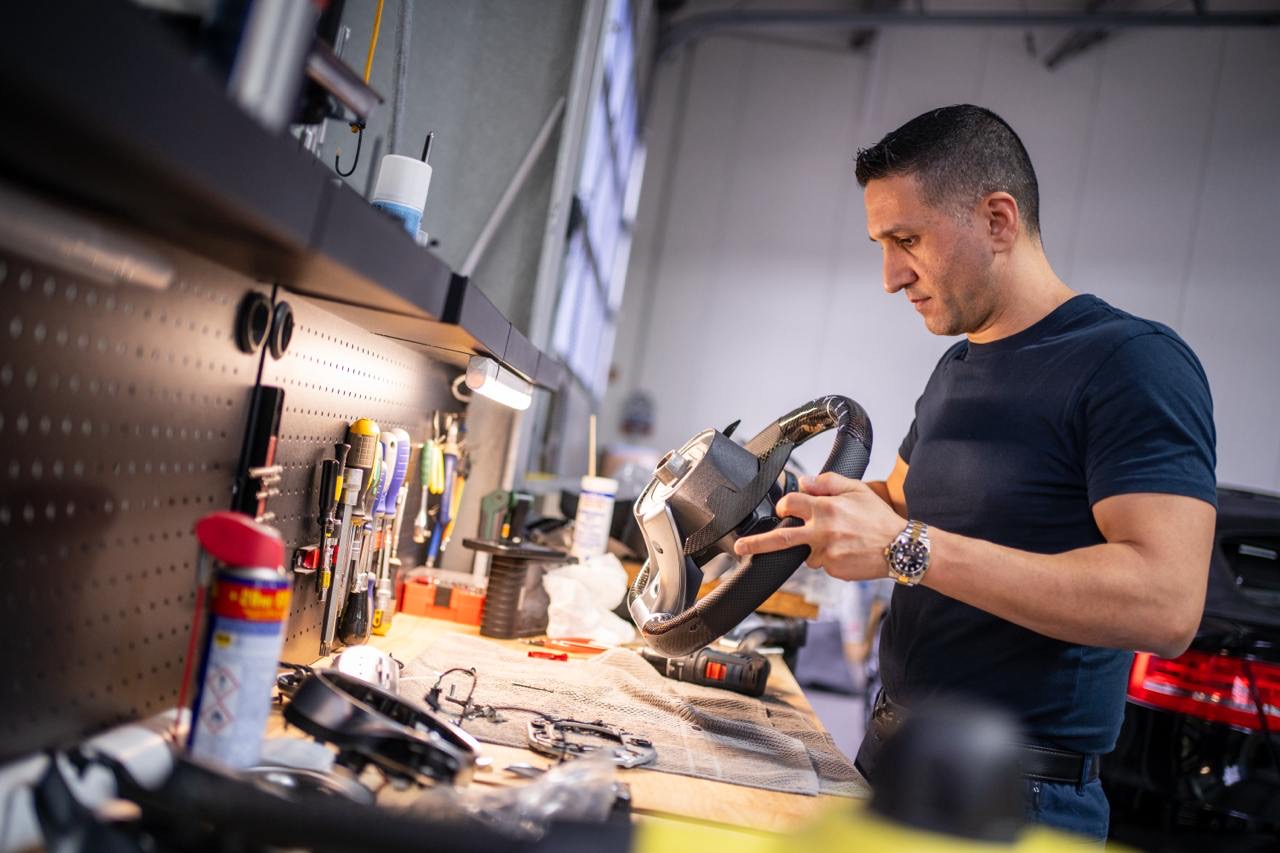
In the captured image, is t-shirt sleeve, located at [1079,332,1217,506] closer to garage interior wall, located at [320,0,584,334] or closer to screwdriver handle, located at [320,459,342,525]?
screwdriver handle, located at [320,459,342,525]

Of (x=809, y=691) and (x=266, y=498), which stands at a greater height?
(x=266, y=498)

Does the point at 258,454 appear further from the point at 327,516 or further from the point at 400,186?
the point at 400,186

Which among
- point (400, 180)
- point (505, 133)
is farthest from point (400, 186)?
point (505, 133)

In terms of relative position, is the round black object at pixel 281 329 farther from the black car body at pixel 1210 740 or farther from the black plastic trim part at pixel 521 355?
the black car body at pixel 1210 740

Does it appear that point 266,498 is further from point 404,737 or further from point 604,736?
point 604,736

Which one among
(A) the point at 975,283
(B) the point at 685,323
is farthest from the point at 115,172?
(B) the point at 685,323

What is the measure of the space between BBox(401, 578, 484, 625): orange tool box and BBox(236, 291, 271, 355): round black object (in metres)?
1.04

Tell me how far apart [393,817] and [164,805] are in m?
0.19

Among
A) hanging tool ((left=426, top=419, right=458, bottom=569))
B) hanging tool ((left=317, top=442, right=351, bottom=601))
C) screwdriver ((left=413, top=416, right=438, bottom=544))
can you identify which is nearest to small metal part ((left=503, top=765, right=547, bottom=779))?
hanging tool ((left=317, top=442, right=351, bottom=601))

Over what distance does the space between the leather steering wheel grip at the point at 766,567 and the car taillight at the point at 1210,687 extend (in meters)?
1.39

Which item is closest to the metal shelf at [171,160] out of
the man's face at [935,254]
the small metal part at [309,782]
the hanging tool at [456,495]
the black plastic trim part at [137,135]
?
the black plastic trim part at [137,135]

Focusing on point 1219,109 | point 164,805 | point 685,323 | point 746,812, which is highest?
point 1219,109

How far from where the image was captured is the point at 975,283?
1604mm

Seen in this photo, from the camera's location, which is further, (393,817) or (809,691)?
(809,691)
